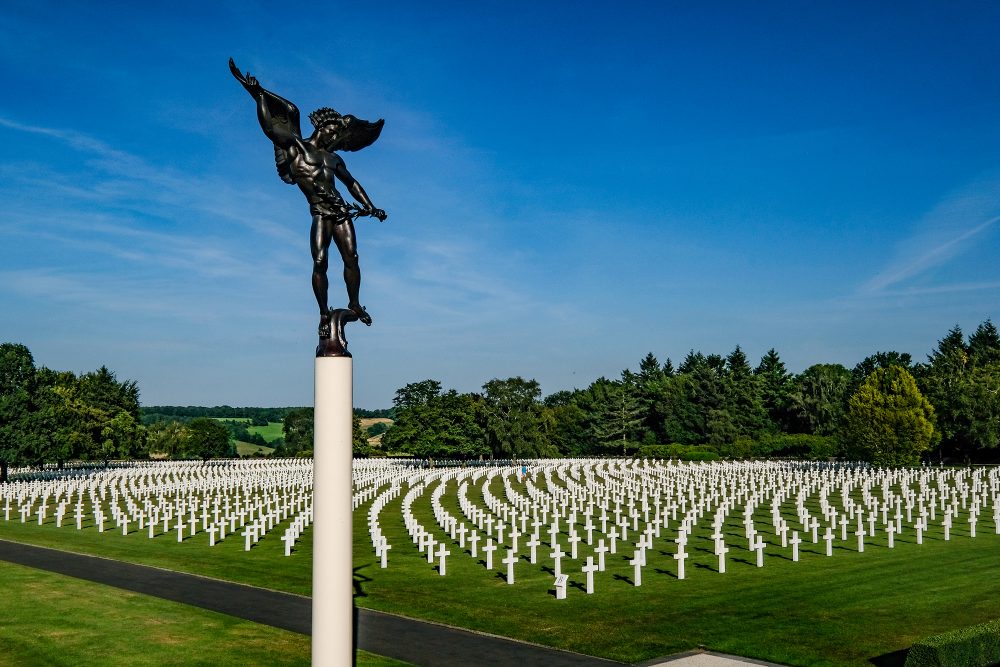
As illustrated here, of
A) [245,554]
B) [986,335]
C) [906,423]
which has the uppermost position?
[986,335]

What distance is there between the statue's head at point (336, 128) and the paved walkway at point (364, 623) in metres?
7.82

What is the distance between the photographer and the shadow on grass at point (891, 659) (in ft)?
40.4

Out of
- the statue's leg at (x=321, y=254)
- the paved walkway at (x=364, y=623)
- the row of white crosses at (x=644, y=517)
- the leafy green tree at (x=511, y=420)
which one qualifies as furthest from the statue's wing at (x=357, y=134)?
the leafy green tree at (x=511, y=420)

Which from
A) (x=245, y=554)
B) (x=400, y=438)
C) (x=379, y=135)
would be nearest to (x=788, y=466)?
(x=400, y=438)

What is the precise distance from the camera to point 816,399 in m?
103

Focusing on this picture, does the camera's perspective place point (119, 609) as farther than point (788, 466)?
No

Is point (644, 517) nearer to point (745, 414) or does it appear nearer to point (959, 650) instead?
point (959, 650)

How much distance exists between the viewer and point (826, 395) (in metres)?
103

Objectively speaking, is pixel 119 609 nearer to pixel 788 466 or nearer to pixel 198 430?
pixel 788 466

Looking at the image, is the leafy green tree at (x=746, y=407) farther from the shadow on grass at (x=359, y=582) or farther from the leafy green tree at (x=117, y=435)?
the shadow on grass at (x=359, y=582)

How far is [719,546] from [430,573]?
7.43m

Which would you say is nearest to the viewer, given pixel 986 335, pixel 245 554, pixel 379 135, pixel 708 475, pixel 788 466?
pixel 379 135

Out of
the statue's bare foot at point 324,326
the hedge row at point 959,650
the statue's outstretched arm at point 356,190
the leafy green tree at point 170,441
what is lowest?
the hedge row at point 959,650

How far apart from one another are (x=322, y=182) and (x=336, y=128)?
0.68 m
